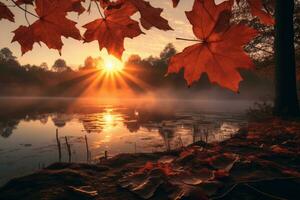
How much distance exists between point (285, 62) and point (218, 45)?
6.13 m

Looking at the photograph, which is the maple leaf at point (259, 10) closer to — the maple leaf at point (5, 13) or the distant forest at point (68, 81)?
the maple leaf at point (5, 13)

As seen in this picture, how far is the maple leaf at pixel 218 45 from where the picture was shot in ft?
3.12

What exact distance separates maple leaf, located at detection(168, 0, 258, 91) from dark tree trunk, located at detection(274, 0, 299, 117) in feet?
19.1

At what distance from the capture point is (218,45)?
1.00 meters

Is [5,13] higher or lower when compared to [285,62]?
lower

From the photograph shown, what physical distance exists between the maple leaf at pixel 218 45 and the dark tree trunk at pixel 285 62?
5.84m

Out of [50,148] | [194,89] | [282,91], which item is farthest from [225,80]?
[194,89]

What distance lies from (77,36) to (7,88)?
328ft

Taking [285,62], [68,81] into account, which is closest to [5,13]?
[285,62]

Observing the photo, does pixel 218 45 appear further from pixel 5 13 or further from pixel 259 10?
pixel 5 13

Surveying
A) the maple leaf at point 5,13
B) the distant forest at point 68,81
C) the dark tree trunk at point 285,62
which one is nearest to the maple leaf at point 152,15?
the maple leaf at point 5,13

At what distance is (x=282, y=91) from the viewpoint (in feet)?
22.7

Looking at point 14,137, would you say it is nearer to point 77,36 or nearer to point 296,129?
point 296,129

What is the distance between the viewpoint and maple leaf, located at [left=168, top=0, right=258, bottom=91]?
3.12 feet
